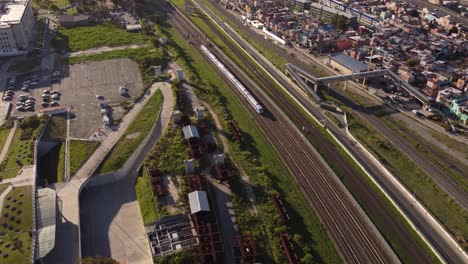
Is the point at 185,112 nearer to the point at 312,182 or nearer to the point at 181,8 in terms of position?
the point at 312,182

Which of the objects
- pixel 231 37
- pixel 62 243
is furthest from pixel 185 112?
pixel 231 37

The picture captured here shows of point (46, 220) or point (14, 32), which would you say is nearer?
point (46, 220)

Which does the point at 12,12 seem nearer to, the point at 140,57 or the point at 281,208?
the point at 140,57

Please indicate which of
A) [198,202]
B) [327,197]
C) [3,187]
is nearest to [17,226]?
[3,187]

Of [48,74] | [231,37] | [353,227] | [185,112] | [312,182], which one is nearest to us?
[353,227]

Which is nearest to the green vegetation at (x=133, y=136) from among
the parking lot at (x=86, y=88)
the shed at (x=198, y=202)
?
the parking lot at (x=86, y=88)

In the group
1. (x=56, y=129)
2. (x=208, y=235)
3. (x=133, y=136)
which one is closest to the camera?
(x=208, y=235)

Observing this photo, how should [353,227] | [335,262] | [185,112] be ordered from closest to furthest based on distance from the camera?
[335,262] < [353,227] < [185,112]
